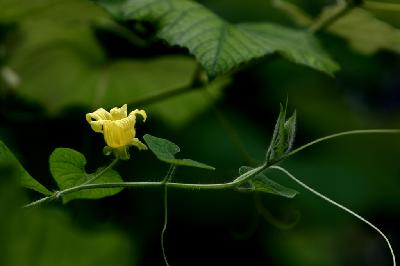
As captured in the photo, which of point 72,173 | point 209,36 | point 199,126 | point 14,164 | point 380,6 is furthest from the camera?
point 199,126

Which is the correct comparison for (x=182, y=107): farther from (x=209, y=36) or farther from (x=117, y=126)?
(x=117, y=126)

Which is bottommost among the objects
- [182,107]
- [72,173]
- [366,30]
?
[182,107]

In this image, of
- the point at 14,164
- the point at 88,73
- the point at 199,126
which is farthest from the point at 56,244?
the point at 199,126

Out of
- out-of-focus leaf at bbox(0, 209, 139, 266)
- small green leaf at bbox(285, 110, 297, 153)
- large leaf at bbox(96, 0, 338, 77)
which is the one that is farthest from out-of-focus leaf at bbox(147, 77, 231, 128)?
small green leaf at bbox(285, 110, 297, 153)

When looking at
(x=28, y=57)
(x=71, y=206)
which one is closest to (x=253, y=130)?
(x=28, y=57)

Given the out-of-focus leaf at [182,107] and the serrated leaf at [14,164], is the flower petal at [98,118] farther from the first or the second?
the out-of-focus leaf at [182,107]

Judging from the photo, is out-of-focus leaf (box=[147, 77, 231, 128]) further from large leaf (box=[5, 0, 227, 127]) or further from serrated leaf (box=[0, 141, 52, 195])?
serrated leaf (box=[0, 141, 52, 195])

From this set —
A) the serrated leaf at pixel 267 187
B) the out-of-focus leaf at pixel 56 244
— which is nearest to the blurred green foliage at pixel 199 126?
the out-of-focus leaf at pixel 56 244
